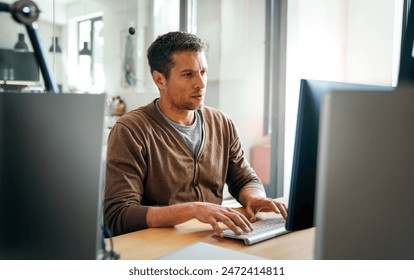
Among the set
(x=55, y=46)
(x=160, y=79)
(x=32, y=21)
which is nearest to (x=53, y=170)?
(x=32, y=21)

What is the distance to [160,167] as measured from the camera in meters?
1.43

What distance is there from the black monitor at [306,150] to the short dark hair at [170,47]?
80cm

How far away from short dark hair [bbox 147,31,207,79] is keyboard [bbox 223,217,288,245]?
0.74 m

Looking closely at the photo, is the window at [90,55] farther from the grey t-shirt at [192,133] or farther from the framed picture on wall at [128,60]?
the grey t-shirt at [192,133]

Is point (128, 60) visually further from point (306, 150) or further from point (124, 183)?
point (306, 150)

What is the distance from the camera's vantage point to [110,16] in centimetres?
247

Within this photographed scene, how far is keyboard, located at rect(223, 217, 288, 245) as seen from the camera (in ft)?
3.13

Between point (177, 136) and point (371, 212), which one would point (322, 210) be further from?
point (177, 136)

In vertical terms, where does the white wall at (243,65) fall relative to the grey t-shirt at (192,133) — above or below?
above

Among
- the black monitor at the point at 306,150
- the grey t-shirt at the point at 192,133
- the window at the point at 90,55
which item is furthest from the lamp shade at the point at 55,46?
the black monitor at the point at 306,150

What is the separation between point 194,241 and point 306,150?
342mm

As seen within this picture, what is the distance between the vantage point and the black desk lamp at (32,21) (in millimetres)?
636
